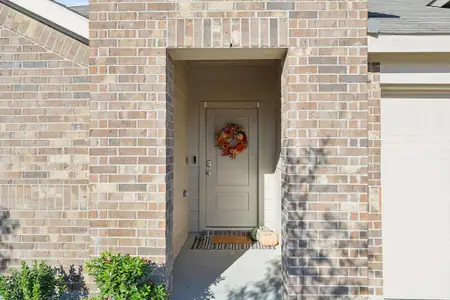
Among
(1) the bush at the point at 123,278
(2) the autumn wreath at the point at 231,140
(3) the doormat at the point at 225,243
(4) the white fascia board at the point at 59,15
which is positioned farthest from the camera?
(2) the autumn wreath at the point at 231,140

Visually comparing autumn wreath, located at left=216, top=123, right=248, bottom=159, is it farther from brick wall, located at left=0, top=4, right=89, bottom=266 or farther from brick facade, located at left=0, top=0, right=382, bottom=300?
brick wall, located at left=0, top=4, right=89, bottom=266

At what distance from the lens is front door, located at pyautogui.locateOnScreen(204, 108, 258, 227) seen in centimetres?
557

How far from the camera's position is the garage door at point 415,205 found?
3.19 m

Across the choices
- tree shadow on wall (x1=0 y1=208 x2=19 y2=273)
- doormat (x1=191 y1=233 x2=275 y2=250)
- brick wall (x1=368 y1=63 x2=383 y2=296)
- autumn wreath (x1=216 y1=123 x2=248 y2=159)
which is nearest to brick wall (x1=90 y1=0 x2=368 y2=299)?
brick wall (x1=368 y1=63 x2=383 y2=296)

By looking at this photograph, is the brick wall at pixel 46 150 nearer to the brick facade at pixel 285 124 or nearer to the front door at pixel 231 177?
the brick facade at pixel 285 124

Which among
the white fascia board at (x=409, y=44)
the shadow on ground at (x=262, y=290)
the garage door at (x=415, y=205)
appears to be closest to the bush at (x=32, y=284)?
the shadow on ground at (x=262, y=290)

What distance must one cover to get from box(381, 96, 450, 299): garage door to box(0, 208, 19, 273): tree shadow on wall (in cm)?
367

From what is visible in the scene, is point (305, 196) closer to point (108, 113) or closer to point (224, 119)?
point (108, 113)

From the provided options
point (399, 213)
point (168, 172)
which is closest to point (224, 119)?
point (168, 172)

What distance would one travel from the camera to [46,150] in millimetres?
3084

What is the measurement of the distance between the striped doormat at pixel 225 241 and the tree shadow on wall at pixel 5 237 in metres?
2.24

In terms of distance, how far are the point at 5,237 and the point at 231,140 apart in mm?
3460

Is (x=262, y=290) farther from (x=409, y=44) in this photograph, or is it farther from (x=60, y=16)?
(x=60, y=16)

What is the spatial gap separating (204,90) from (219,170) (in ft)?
4.69
